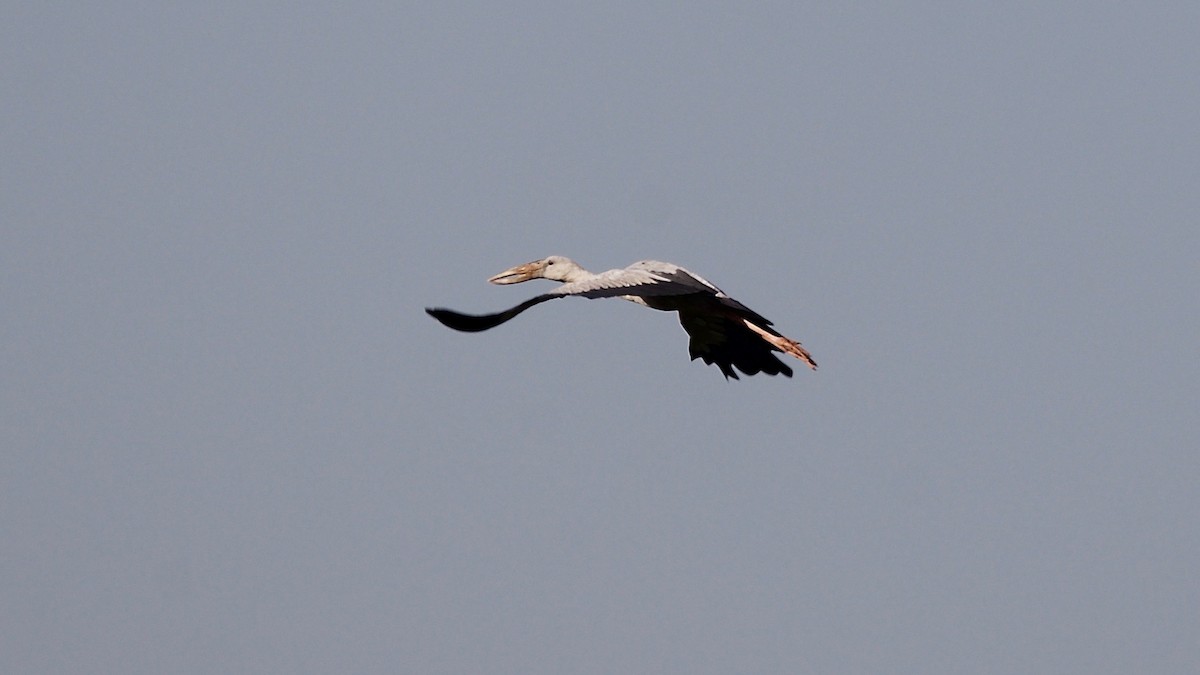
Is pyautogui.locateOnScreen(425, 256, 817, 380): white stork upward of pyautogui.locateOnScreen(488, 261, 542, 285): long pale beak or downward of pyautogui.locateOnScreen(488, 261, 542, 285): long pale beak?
downward

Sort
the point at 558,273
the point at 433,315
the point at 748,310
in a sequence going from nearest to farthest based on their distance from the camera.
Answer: the point at 433,315
the point at 748,310
the point at 558,273

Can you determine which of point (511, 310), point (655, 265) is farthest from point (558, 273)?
point (511, 310)

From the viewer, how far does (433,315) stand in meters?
20.7

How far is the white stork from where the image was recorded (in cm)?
2431

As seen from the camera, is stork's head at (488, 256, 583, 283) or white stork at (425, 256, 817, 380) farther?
stork's head at (488, 256, 583, 283)

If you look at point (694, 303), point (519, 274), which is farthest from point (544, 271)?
point (694, 303)

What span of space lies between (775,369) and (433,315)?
27.7ft

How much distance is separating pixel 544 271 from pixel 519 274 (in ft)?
1.55

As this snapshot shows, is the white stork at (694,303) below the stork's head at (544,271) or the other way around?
below

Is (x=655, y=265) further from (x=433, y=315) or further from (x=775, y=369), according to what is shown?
(x=433, y=315)

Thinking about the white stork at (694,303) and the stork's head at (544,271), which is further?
the stork's head at (544,271)

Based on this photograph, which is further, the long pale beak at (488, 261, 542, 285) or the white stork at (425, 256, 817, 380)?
the long pale beak at (488, 261, 542, 285)

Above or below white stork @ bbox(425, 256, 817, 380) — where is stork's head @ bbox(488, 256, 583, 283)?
above

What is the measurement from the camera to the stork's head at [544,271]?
2759cm
